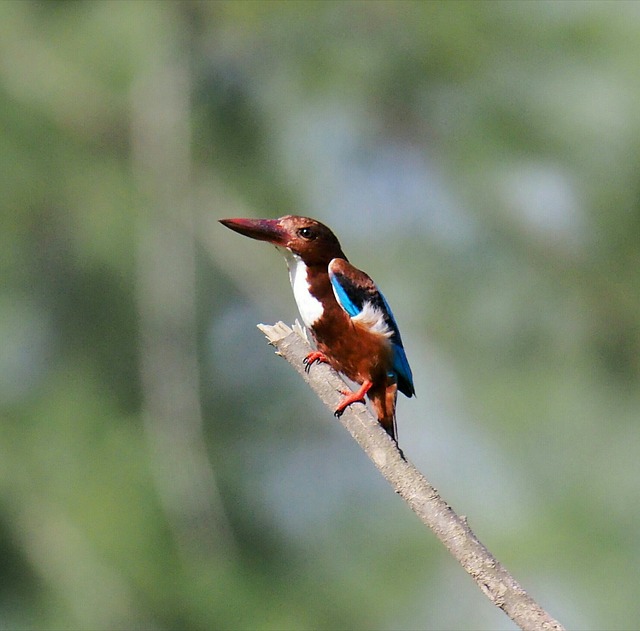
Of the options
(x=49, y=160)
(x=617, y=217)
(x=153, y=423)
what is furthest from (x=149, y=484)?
(x=617, y=217)

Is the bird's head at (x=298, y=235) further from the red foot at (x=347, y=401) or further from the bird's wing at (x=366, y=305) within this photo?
the red foot at (x=347, y=401)

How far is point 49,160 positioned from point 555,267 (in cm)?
139

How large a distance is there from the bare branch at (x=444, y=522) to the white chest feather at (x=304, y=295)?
36 cm

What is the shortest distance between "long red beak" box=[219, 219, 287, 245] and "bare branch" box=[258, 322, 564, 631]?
0.39m

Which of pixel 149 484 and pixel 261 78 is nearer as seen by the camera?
pixel 149 484

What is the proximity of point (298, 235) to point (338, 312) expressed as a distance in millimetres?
179

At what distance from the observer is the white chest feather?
198 cm

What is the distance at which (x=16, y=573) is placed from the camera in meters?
2.40

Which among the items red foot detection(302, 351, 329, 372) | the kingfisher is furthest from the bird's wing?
red foot detection(302, 351, 329, 372)

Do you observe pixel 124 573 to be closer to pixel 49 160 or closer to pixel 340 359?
pixel 340 359

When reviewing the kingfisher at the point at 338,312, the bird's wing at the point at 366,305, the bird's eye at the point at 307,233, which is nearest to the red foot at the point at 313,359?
the kingfisher at the point at 338,312

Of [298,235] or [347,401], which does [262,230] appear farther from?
[347,401]

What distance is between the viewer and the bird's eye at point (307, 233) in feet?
6.42

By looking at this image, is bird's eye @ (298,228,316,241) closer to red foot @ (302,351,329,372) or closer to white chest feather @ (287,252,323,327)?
white chest feather @ (287,252,323,327)
